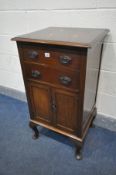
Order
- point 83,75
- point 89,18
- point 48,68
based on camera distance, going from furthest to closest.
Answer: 1. point 89,18
2. point 48,68
3. point 83,75

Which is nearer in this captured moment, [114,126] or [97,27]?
[97,27]

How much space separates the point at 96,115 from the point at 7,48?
4.32 ft

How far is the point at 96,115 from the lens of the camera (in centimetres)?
174

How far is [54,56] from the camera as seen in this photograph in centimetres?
105

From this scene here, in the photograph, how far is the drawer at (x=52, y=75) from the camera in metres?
1.06

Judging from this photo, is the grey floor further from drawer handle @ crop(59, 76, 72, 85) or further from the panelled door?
drawer handle @ crop(59, 76, 72, 85)

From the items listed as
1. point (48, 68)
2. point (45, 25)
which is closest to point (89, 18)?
point (45, 25)

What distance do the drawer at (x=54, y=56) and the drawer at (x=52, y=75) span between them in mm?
45

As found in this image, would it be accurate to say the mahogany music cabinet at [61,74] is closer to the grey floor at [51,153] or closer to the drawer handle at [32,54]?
the drawer handle at [32,54]

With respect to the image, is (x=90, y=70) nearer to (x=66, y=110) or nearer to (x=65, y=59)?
(x=65, y=59)

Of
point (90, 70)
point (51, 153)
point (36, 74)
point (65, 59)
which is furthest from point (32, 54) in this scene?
point (51, 153)

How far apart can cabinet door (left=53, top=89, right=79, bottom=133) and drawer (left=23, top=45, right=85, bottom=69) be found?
229 mm

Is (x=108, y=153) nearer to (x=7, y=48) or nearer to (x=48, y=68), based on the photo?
(x=48, y=68)

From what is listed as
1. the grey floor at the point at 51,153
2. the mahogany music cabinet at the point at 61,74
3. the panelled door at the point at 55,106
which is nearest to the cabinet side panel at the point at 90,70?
the mahogany music cabinet at the point at 61,74
